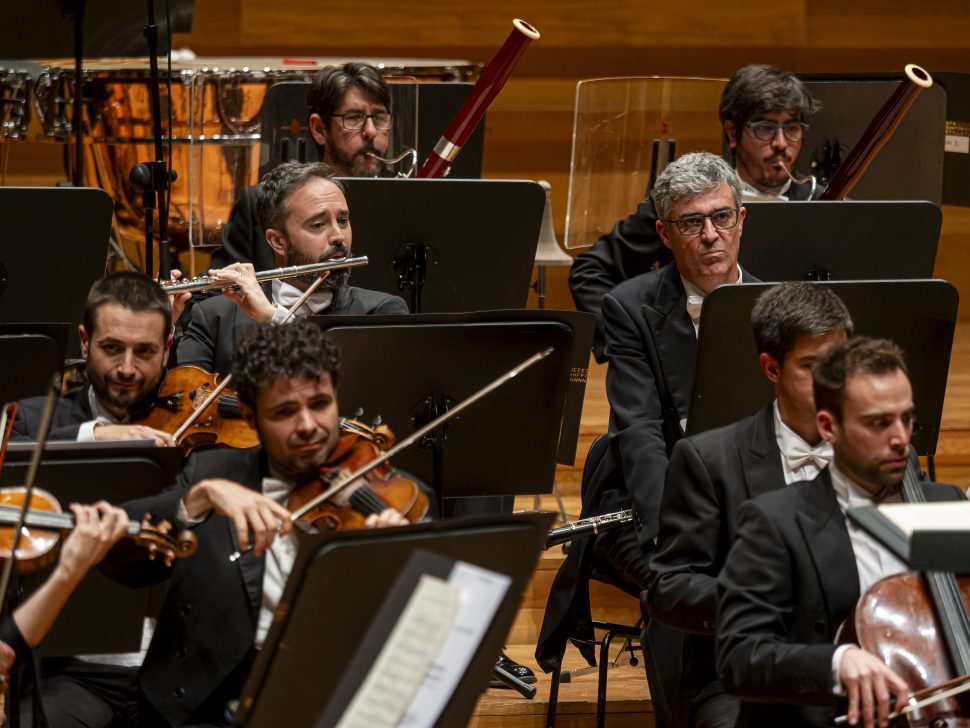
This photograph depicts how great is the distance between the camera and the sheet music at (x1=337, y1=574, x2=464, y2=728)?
1.48 m

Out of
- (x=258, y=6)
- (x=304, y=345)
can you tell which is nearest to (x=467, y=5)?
(x=258, y=6)

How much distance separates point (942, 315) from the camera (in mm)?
2473

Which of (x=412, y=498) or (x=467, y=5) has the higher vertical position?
(x=467, y=5)

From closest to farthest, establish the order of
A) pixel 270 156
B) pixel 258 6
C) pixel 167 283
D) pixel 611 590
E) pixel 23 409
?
1. pixel 23 409
2. pixel 167 283
3. pixel 611 590
4. pixel 270 156
5. pixel 258 6

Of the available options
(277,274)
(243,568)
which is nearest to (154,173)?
(277,274)

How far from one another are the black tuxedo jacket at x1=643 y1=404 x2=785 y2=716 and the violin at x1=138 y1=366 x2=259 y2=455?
701mm

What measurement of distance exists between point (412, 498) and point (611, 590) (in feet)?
4.62

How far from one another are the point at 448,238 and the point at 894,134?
4.41 feet

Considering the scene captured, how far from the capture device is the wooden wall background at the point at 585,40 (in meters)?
4.93

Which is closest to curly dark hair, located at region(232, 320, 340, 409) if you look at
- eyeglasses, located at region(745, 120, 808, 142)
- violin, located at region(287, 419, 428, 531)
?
violin, located at region(287, 419, 428, 531)

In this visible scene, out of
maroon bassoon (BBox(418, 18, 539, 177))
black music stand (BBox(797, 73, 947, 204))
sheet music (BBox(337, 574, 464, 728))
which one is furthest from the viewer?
black music stand (BBox(797, 73, 947, 204))

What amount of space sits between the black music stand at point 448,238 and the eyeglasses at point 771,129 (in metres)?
0.60

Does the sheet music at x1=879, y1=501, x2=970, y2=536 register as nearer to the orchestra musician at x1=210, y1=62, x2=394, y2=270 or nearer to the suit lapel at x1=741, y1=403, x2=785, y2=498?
the suit lapel at x1=741, y1=403, x2=785, y2=498

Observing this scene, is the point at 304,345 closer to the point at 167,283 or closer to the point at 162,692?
the point at 162,692
